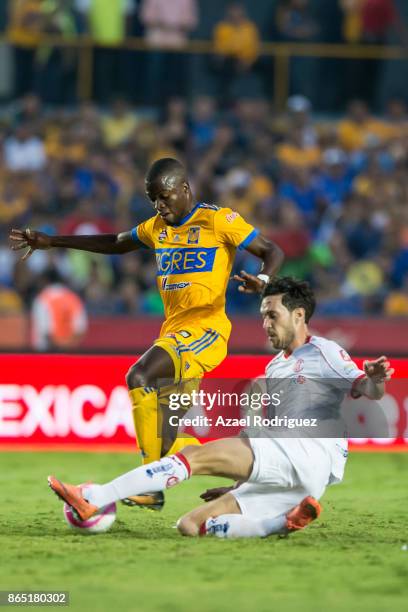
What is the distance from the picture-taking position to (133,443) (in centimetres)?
1209

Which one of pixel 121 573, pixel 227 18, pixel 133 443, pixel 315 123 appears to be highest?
pixel 227 18

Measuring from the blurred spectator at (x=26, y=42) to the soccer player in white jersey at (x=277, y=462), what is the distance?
11.2 m

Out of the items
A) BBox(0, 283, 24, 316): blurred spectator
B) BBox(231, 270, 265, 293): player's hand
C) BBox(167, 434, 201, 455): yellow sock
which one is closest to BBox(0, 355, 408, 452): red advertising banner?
BBox(0, 283, 24, 316): blurred spectator

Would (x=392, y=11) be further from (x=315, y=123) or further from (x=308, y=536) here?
(x=308, y=536)

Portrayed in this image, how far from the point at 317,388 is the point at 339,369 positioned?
0.21 meters

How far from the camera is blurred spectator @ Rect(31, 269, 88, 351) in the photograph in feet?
49.0

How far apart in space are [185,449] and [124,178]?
1024 cm

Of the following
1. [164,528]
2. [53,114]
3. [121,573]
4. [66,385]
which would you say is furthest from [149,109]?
[121,573]

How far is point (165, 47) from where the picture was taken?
18.5 metres

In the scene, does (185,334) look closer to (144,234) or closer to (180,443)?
(180,443)

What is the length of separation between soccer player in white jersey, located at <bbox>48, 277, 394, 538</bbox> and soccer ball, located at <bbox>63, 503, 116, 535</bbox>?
0.79 feet

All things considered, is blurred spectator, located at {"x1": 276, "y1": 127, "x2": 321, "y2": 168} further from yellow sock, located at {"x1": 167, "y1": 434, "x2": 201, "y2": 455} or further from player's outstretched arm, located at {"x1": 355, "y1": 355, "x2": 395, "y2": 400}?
player's outstretched arm, located at {"x1": 355, "y1": 355, "x2": 395, "y2": 400}

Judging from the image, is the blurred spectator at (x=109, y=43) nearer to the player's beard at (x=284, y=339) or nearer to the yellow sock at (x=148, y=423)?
the yellow sock at (x=148, y=423)

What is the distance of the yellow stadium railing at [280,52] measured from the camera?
18422 mm
